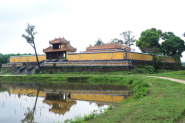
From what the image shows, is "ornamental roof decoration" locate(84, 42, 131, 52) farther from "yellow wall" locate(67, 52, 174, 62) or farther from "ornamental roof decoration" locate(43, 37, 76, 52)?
"ornamental roof decoration" locate(43, 37, 76, 52)

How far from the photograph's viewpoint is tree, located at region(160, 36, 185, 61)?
115 ft

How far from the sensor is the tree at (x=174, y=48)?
115ft

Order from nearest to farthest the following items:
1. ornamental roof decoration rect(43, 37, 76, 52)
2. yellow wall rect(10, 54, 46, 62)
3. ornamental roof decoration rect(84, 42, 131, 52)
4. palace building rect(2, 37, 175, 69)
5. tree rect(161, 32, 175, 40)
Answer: palace building rect(2, 37, 175, 69) < ornamental roof decoration rect(84, 42, 131, 52) < ornamental roof decoration rect(43, 37, 76, 52) < yellow wall rect(10, 54, 46, 62) < tree rect(161, 32, 175, 40)

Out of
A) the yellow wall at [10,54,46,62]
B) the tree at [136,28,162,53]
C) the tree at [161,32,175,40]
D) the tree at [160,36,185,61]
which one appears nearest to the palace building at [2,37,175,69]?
the yellow wall at [10,54,46,62]

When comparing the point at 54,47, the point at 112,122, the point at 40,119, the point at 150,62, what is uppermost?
the point at 54,47

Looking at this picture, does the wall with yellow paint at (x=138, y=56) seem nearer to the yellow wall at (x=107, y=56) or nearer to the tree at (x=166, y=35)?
the yellow wall at (x=107, y=56)

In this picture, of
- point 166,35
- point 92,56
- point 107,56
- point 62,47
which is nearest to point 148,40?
point 166,35

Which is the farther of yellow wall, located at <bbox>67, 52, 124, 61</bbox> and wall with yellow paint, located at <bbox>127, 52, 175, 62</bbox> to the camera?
yellow wall, located at <bbox>67, 52, 124, 61</bbox>

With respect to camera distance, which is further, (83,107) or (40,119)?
(83,107)

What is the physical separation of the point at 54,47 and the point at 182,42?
2586 centimetres

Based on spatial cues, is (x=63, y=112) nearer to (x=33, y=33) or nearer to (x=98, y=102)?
(x=98, y=102)

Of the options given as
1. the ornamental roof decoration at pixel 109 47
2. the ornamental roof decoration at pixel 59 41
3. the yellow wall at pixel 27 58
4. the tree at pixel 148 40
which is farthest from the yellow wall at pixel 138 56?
the yellow wall at pixel 27 58

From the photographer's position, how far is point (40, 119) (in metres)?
7.94

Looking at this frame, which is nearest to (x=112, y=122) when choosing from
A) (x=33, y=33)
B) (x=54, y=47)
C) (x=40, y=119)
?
(x=40, y=119)
